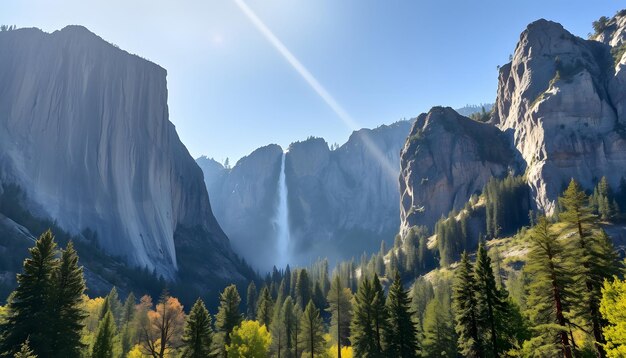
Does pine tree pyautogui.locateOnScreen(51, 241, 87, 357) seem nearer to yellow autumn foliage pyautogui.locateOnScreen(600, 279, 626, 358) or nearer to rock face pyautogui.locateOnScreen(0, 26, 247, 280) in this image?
yellow autumn foliage pyautogui.locateOnScreen(600, 279, 626, 358)

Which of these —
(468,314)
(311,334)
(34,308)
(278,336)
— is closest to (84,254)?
(278,336)

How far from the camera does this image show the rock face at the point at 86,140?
13325 cm

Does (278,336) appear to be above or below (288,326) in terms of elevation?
below

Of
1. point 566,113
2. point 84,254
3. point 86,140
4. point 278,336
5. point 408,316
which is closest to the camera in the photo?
point 408,316

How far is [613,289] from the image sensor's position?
85.9ft

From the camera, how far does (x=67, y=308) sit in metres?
33.2

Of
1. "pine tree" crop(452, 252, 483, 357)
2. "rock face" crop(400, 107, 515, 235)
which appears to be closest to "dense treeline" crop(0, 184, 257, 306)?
"pine tree" crop(452, 252, 483, 357)

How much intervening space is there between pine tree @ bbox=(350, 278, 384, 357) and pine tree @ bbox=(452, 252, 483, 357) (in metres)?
10.4

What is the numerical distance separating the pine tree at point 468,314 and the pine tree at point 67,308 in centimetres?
3015

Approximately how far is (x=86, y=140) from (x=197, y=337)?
410 feet

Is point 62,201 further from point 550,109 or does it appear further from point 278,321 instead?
point 550,109

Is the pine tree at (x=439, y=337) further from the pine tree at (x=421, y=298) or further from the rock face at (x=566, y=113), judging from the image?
the rock face at (x=566, y=113)

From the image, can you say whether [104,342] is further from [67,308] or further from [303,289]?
[303,289]

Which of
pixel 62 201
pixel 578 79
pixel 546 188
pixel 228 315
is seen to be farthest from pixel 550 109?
pixel 62 201
